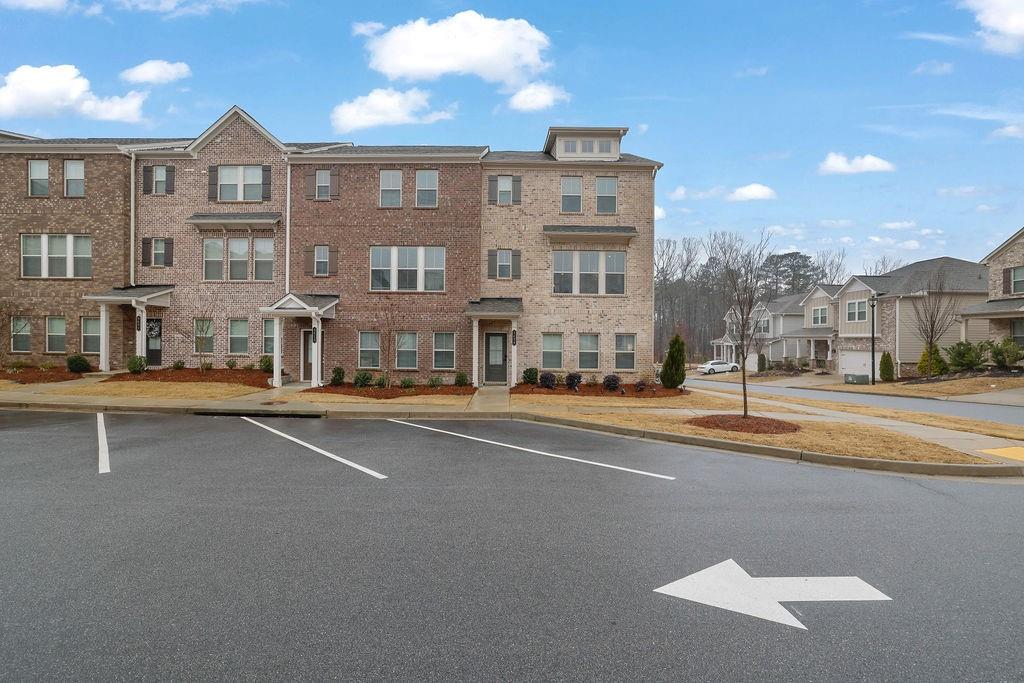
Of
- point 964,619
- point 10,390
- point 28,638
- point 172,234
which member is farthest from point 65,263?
point 964,619

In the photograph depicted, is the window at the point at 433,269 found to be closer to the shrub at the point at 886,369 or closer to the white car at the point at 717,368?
the shrub at the point at 886,369

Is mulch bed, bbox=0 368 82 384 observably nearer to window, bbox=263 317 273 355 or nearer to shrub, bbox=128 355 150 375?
shrub, bbox=128 355 150 375

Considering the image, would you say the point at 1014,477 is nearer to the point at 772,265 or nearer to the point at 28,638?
the point at 28,638

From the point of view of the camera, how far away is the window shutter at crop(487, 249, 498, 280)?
79.6 ft

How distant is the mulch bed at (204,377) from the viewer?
21.9m

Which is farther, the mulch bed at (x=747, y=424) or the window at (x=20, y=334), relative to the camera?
the window at (x=20, y=334)

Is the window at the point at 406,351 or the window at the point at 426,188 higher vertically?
the window at the point at 426,188

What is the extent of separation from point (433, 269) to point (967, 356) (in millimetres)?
29787

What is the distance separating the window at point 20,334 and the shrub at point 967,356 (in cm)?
4552

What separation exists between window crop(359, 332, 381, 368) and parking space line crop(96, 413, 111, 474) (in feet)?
33.8

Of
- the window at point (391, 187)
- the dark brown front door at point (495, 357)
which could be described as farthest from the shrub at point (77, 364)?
the dark brown front door at point (495, 357)

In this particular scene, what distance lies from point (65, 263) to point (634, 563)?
93.2ft

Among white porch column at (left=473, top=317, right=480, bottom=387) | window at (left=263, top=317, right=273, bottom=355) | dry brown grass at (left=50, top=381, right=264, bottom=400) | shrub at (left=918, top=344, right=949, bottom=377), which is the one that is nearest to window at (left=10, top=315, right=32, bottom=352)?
dry brown grass at (left=50, top=381, right=264, bottom=400)

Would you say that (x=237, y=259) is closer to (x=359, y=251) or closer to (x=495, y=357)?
(x=359, y=251)
